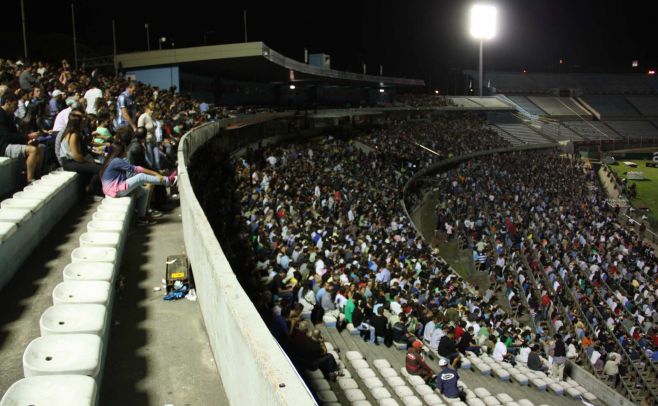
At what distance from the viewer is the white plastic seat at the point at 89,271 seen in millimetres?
4672

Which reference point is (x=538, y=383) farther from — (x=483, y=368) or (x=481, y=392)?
(x=481, y=392)

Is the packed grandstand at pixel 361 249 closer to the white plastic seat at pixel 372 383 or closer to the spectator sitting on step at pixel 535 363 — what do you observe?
the white plastic seat at pixel 372 383

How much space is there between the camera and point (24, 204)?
19.8 feet

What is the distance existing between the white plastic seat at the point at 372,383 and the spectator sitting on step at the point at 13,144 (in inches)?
215

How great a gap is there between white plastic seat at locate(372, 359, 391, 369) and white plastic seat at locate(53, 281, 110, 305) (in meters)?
5.63

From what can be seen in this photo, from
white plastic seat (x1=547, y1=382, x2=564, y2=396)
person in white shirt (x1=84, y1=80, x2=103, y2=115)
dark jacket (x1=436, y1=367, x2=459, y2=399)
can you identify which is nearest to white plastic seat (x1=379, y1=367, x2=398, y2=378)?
dark jacket (x1=436, y1=367, x2=459, y2=399)

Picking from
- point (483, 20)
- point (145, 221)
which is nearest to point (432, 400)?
point (145, 221)

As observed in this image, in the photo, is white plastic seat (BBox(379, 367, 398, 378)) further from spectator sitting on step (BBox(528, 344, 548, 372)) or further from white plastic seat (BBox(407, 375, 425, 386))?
spectator sitting on step (BBox(528, 344, 548, 372))

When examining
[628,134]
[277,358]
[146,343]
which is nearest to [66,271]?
[146,343]

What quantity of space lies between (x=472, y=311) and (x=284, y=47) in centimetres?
4611

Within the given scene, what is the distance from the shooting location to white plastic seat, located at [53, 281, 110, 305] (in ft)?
13.8

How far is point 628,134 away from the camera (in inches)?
2507

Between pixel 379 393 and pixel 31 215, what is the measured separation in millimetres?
4944

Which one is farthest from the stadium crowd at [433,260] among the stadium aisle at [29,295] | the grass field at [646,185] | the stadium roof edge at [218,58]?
the grass field at [646,185]
